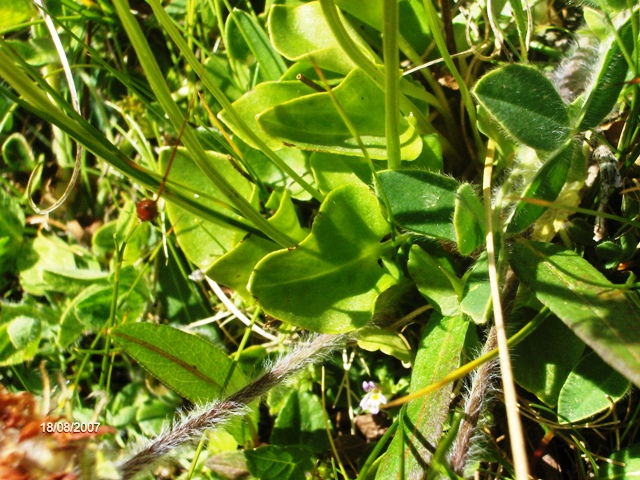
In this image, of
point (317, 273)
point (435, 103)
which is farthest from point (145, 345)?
point (435, 103)

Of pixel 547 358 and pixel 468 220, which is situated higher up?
pixel 468 220

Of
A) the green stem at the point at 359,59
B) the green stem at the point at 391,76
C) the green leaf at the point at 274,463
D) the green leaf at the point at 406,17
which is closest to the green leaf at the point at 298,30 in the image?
the green leaf at the point at 406,17

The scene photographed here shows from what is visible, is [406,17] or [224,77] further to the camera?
[224,77]

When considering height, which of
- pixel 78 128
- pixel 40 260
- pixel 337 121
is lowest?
pixel 40 260

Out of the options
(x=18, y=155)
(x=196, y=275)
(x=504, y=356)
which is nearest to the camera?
(x=504, y=356)

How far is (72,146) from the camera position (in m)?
1.71

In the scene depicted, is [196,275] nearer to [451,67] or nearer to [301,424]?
[301,424]

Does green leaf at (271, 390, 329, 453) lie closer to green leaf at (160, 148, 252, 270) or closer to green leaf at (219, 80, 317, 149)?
green leaf at (160, 148, 252, 270)

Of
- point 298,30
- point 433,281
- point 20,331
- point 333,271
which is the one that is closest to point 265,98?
point 298,30

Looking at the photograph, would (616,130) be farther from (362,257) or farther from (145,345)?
(145,345)

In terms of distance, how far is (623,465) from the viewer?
1035 millimetres

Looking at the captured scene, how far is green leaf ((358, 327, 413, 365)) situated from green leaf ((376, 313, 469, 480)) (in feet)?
0.24

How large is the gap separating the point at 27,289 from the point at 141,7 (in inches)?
32.0

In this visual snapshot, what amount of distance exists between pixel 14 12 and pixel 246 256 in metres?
0.97
